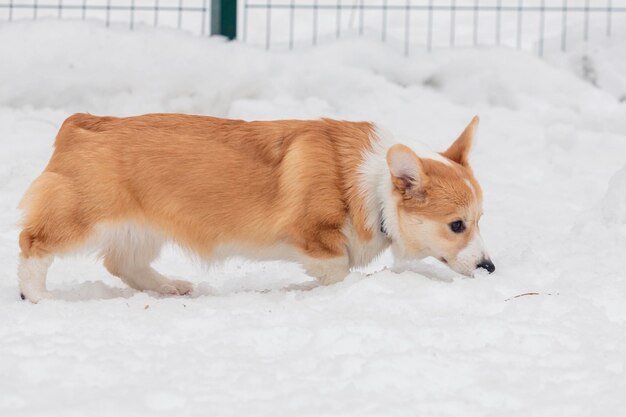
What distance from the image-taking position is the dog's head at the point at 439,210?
143 inches

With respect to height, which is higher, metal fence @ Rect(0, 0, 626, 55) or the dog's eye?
metal fence @ Rect(0, 0, 626, 55)

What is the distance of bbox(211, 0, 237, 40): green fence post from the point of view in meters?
7.31

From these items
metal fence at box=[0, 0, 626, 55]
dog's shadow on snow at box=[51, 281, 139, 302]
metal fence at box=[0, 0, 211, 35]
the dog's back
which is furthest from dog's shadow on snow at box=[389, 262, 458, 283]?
metal fence at box=[0, 0, 211, 35]

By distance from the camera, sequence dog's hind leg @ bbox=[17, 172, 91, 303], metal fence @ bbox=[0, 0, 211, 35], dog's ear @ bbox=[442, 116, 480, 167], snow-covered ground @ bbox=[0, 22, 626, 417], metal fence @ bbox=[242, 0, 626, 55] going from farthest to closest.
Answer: metal fence @ bbox=[242, 0, 626, 55] → metal fence @ bbox=[0, 0, 211, 35] → dog's ear @ bbox=[442, 116, 480, 167] → dog's hind leg @ bbox=[17, 172, 91, 303] → snow-covered ground @ bbox=[0, 22, 626, 417]

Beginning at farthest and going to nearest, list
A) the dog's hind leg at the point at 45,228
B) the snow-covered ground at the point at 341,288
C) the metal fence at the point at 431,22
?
the metal fence at the point at 431,22 < the dog's hind leg at the point at 45,228 < the snow-covered ground at the point at 341,288

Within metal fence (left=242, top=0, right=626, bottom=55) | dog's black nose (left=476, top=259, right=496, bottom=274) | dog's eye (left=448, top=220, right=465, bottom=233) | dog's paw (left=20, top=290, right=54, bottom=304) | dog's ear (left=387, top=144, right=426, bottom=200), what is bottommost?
dog's paw (left=20, top=290, right=54, bottom=304)

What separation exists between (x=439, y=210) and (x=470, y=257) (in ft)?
0.71

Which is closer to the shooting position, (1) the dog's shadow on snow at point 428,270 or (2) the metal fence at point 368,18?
(1) the dog's shadow on snow at point 428,270

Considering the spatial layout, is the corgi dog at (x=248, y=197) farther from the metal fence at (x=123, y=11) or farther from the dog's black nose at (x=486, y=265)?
the metal fence at (x=123, y=11)

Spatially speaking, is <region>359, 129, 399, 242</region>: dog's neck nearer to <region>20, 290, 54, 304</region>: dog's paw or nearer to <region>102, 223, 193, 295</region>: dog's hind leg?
<region>102, 223, 193, 295</region>: dog's hind leg

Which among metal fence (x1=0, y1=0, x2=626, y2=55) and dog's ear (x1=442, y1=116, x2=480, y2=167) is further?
metal fence (x1=0, y1=0, x2=626, y2=55)

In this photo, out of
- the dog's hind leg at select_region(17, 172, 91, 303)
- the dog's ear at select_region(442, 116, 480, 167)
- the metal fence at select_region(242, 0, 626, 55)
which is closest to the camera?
the dog's hind leg at select_region(17, 172, 91, 303)

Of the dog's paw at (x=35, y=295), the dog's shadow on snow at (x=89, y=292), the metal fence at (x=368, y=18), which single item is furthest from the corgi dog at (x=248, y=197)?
the metal fence at (x=368, y=18)

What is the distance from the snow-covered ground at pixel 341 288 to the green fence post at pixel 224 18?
0.14m
